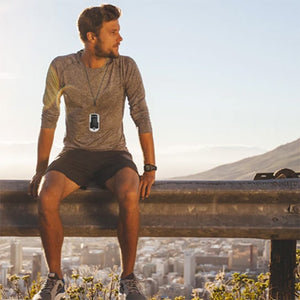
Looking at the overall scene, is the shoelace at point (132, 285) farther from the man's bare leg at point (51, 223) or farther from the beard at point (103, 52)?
the beard at point (103, 52)

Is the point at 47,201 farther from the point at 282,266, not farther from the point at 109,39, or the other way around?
the point at 282,266

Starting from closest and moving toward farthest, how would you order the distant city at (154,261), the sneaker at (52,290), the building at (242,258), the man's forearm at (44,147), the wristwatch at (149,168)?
the sneaker at (52,290) < the wristwatch at (149,168) < the man's forearm at (44,147) < the distant city at (154,261) < the building at (242,258)

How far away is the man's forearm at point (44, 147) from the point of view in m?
4.31

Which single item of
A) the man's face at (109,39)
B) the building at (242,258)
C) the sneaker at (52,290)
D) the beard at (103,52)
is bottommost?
the building at (242,258)

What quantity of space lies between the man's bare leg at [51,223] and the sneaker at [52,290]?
0.05 meters

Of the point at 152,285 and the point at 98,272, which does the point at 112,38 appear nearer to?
the point at 98,272

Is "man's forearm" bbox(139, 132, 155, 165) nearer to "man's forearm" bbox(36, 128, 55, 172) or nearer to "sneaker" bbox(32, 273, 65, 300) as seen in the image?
"man's forearm" bbox(36, 128, 55, 172)

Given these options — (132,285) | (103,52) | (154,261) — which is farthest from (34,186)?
(154,261)

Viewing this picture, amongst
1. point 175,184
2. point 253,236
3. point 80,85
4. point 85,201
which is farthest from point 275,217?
point 80,85

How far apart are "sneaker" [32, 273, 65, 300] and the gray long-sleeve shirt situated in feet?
3.23

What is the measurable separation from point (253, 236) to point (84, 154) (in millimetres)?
1334

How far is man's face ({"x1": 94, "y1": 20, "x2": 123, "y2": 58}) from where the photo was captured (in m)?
4.25

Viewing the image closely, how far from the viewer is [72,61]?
14.5ft

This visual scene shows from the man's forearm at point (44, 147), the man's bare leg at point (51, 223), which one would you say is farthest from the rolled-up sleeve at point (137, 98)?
the man's bare leg at point (51, 223)
